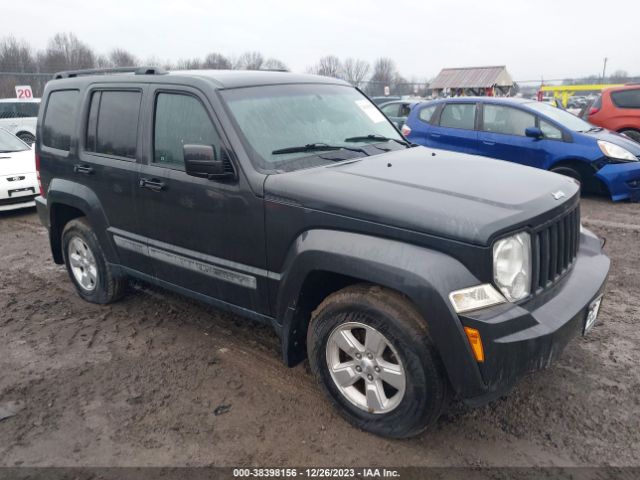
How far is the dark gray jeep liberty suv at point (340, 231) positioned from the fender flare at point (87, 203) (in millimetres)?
25

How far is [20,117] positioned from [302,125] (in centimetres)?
1634

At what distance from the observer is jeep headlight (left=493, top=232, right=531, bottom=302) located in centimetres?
244

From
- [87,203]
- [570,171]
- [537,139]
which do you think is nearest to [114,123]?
[87,203]

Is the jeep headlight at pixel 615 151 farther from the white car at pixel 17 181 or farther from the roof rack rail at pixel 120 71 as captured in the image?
the white car at pixel 17 181

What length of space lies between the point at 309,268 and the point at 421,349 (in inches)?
28.5

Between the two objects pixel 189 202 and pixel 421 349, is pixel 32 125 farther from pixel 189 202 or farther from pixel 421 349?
pixel 421 349

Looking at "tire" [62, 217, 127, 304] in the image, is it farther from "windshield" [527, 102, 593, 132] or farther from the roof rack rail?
"windshield" [527, 102, 593, 132]

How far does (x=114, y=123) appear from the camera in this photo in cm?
393

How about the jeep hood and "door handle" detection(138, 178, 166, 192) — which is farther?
"door handle" detection(138, 178, 166, 192)

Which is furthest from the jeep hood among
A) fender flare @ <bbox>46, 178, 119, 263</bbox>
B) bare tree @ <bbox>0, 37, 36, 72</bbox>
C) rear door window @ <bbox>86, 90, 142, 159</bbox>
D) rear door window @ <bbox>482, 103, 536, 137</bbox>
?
bare tree @ <bbox>0, 37, 36, 72</bbox>

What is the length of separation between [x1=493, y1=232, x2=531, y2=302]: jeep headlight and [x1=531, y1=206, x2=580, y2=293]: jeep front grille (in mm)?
48

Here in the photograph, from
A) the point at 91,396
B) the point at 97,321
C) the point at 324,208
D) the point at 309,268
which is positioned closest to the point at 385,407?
the point at 309,268

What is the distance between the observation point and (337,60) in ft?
166

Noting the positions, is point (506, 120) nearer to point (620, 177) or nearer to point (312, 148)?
point (620, 177)
